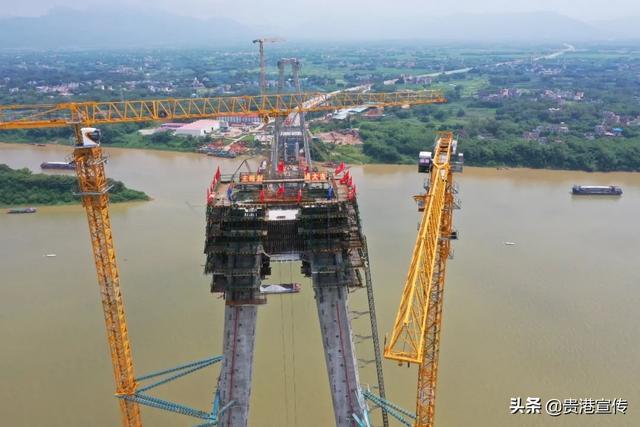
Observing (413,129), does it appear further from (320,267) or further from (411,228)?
(320,267)

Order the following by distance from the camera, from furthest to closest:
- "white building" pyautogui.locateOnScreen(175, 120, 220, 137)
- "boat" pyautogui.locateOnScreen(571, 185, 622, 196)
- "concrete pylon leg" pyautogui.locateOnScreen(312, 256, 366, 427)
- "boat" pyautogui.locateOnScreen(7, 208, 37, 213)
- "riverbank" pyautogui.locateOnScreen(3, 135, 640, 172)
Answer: "white building" pyautogui.locateOnScreen(175, 120, 220, 137) → "riverbank" pyautogui.locateOnScreen(3, 135, 640, 172) → "boat" pyautogui.locateOnScreen(571, 185, 622, 196) → "boat" pyautogui.locateOnScreen(7, 208, 37, 213) → "concrete pylon leg" pyautogui.locateOnScreen(312, 256, 366, 427)

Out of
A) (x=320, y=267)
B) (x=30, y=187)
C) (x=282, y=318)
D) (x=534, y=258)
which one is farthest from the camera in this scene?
(x=30, y=187)

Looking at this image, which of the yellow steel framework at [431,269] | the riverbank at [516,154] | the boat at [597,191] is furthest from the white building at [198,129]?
the yellow steel framework at [431,269]

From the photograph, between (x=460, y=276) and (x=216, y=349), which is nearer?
(x=216, y=349)

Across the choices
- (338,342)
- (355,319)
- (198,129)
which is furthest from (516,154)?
(338,342)

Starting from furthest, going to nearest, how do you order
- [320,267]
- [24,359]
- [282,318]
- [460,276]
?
[460,276] < [282,318] < [24,359] < [320,267]

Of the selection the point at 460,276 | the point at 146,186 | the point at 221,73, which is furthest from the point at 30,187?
the point at 221,73

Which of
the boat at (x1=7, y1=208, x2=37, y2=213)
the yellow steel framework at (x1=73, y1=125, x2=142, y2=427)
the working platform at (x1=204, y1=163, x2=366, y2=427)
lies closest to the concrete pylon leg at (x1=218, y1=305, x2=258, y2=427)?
the working platform at (x1=204, y1=163, x2=366, y2=427)

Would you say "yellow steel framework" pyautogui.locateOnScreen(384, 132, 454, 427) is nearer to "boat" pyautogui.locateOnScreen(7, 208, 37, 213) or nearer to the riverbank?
"boat" pyautogui.locateOnScreen(7, 208, 37, 213)
